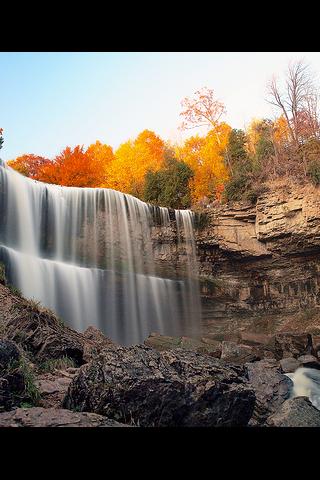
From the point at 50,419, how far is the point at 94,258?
668 inches

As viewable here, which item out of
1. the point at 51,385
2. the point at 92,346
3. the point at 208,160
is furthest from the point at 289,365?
the point at 208,160

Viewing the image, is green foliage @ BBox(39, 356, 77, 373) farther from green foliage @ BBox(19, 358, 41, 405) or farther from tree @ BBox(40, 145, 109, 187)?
tree @ BBox(40, 145, 109, 187)

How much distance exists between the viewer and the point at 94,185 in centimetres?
3275

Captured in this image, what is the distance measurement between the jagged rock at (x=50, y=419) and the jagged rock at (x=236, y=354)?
11296 mm

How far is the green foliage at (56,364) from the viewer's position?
7348mm

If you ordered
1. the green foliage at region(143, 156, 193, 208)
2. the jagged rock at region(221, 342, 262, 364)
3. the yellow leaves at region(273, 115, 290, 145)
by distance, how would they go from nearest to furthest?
the jagged rock at region(221, 342, 262, 364)
the green foliage at region(143, 156, 193, 208)
the yellow leaves at region(273, 115, 290, 145)

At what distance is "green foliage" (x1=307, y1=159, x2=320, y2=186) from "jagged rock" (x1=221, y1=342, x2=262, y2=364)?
916 centimetres

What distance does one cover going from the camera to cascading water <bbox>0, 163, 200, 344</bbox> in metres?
17.5

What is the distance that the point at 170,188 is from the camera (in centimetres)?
2578

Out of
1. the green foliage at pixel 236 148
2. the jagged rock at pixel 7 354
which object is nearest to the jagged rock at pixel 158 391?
the jagged rock at pixel 7 354

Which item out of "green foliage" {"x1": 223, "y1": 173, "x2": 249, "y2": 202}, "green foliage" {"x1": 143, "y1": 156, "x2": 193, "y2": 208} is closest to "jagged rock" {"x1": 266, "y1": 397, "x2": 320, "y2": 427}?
"green foliage" {"x1": 223, "y1": 173, "x2": 249, "y2": 202}

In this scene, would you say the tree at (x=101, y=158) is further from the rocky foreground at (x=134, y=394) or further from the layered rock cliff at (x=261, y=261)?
the rocky foreground at (x=134, y=394)

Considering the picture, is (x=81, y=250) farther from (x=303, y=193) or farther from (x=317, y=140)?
(x=317, y=140)
